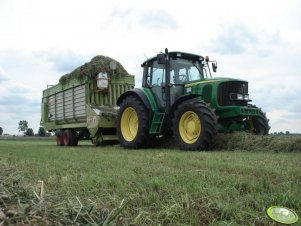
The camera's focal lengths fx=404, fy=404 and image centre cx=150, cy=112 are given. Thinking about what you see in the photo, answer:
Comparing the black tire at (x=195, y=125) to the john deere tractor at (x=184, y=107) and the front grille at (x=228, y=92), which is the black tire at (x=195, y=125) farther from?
the front grille at (x=228, y=92)

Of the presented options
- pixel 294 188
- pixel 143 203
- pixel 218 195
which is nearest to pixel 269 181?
pixel 294 188

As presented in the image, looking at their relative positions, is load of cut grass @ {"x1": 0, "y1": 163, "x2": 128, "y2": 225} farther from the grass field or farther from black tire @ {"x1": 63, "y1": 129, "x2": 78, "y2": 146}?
black tire @ {"x1": 63, "y1": 129, "x2": 78, "y2": 146}

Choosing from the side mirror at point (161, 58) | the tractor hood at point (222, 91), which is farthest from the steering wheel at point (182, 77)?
the side mirror at point (161, 58)

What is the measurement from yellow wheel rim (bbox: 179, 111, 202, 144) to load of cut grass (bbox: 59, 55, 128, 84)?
5145mm

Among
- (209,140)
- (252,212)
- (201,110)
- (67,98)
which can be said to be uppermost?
(67,98)

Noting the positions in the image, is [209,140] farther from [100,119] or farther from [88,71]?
[88,71]

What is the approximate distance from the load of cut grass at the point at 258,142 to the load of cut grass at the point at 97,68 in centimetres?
557

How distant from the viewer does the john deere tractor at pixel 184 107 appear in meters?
8.78

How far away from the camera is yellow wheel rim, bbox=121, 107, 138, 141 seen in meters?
11.1

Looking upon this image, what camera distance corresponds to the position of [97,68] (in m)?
13.3

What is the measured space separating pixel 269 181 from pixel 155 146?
7112 millimetres

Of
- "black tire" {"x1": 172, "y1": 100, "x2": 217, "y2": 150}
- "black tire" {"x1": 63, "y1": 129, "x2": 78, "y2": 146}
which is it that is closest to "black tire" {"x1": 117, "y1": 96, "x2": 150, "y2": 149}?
"black tire" {"x1": 172, "y1": 100, "x2": 217, "y2": 150}

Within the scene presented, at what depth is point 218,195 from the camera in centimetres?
332

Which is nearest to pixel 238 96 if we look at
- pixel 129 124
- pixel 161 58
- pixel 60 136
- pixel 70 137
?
pixel 161 58
